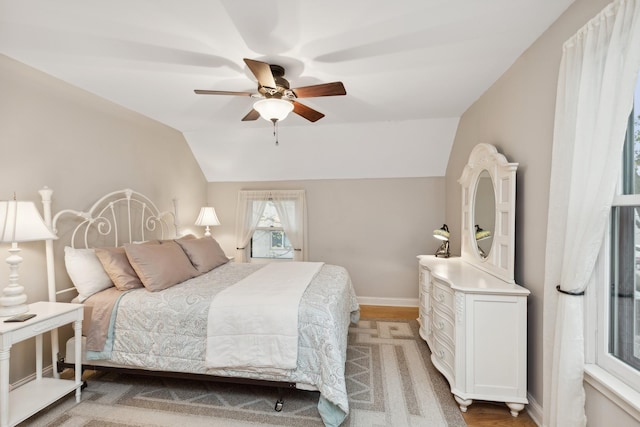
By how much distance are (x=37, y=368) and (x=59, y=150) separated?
1756mm

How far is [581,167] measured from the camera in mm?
1470

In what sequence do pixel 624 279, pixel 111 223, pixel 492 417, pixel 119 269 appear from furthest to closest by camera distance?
pixel 111 223 → pixel 119 269 → pixel 492 417 → pixel 624 279

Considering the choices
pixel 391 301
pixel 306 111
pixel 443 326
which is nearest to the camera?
pixel 443 326

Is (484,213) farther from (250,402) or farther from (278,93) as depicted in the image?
(250,402)

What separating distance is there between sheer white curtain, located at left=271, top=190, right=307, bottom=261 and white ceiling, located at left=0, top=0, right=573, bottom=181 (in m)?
1.37

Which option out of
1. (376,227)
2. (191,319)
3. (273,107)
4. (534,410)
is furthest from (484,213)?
(191,319)

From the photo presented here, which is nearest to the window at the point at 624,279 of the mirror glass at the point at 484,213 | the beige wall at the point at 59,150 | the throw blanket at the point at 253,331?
the mirror glass at the point at 484,213

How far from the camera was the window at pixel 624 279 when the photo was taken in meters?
1.35

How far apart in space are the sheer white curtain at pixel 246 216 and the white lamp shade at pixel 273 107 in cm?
254

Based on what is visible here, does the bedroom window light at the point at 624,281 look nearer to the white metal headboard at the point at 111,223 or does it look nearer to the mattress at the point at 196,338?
the mattress at the point at 196,338

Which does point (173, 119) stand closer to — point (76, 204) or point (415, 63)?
point (76, 204)

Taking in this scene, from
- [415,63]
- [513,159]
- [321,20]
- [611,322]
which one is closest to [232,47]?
[321,20]

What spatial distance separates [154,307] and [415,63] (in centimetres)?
274

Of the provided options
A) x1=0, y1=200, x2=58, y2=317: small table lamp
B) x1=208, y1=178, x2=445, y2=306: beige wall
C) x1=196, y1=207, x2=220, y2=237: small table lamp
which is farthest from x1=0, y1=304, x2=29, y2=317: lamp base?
x1=208, y1=178, x2=445, y2=306: beige wall
